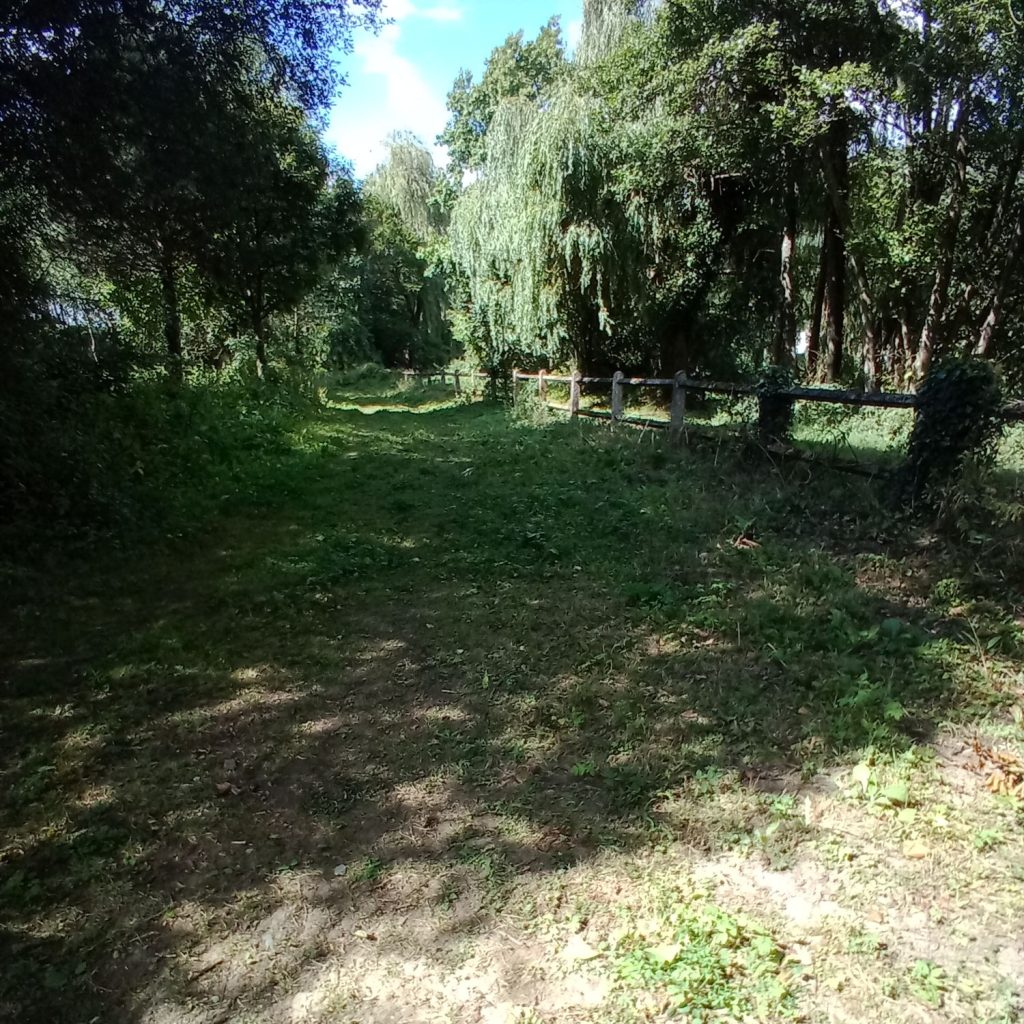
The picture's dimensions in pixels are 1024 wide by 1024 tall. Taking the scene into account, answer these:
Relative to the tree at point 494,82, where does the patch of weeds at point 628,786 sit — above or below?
below

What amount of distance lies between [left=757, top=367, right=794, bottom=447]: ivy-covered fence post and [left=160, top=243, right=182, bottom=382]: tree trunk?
6254 mm

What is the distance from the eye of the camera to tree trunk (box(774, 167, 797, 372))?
14.9 m

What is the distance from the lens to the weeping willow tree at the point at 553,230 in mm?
13344

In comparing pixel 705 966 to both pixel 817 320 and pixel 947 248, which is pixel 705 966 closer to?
pixel 947 248

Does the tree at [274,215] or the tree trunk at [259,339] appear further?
the tree trunk at [259,339]

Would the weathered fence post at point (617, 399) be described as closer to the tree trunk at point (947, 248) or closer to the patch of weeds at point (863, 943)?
the tree trunk at point (947, 248)

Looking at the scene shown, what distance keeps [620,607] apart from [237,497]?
4.86 meters

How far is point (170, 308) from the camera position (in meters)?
10.6

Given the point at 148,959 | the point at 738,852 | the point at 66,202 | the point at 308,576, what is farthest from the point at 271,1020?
the point at 66,202

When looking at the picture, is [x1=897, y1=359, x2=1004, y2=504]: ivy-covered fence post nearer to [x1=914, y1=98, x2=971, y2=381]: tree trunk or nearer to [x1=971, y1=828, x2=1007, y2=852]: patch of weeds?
[x1=971, y1=828, x2=1007, y2=852]: patch of weeds

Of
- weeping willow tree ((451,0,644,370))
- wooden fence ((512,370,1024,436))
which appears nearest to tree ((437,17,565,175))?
weeping willow tree ((451,0,644,370))

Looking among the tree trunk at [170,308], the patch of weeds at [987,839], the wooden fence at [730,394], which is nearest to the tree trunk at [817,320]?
the wooden fence at [730,394]

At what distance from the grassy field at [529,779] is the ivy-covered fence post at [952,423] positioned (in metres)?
0.47

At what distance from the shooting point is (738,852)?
2512 mm
